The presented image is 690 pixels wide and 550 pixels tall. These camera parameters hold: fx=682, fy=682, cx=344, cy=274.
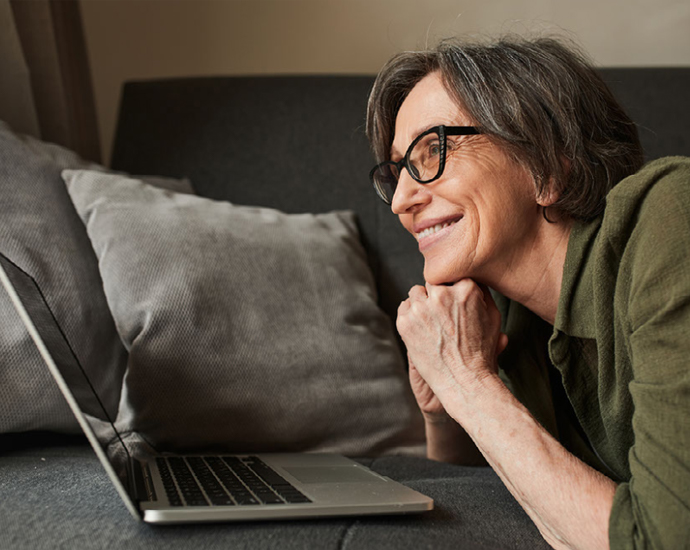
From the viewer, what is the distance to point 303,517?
73 cm

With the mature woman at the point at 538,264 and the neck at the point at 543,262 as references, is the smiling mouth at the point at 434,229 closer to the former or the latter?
the mature woman at the point at 538,264

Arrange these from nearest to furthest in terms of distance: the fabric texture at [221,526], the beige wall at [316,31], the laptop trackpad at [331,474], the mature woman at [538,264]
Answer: the fabric texture at [221,526] < the mature woman at [538,264] < the laptop trackpad at [331,474] < the beige wall at [316,31]

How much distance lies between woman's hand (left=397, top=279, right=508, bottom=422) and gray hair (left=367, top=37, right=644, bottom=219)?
21 cm

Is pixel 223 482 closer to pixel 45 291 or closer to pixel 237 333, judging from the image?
pixel 237 333

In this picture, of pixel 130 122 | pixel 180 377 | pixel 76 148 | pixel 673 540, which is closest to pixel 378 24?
pixel 130 122

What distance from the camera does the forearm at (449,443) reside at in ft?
4.27

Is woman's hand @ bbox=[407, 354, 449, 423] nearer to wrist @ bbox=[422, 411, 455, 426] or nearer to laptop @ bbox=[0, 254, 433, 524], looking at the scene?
wrist @ bbox=[422, 411, 455, 426]

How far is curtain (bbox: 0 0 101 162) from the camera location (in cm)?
167

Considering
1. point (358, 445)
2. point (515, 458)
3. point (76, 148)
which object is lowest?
point (358, 445)

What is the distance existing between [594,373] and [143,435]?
29.7 inches

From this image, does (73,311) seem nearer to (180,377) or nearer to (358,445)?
(180,377)

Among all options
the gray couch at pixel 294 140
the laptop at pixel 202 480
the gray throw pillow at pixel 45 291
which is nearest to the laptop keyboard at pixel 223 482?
the laptop at pixel 202 480

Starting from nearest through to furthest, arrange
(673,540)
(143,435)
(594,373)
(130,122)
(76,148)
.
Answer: (673,540) → (594,373) → (143,435) → (130,122) → (76,148)

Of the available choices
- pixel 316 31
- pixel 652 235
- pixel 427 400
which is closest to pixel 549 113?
pixel 652 235
